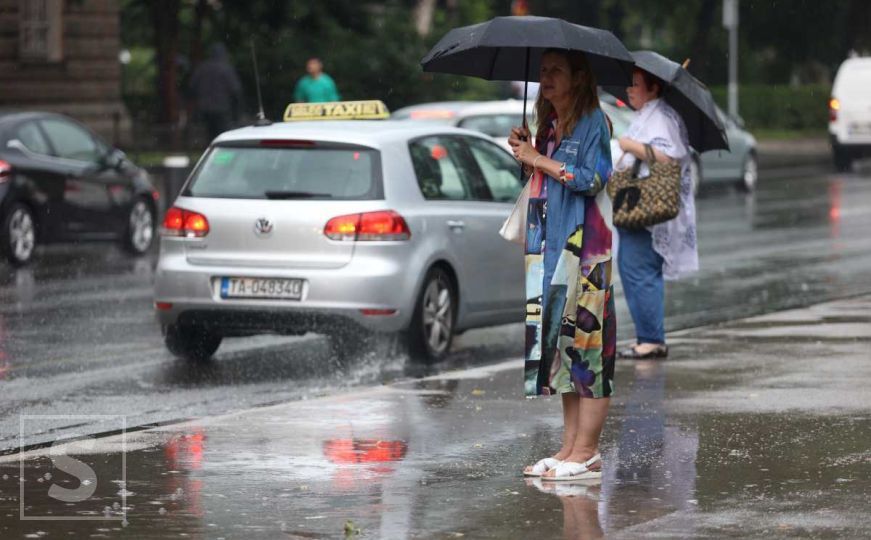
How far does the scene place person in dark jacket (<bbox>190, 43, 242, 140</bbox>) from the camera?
31.3 m

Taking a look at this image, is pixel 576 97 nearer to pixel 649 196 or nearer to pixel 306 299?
pixel 649 196

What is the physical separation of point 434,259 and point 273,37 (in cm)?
2993

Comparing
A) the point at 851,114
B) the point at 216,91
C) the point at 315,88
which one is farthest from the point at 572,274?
the point at 851,114

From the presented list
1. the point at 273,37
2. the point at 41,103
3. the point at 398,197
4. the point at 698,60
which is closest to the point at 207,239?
the point at 398,197

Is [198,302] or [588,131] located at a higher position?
[588,131]

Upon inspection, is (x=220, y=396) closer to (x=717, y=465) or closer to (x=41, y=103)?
(x=717, y=465)

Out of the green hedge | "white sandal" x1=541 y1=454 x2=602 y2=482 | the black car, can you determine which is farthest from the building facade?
"white sandal" x1=541 y1=454 x2=602 y2=482

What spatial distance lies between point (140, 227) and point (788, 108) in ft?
110

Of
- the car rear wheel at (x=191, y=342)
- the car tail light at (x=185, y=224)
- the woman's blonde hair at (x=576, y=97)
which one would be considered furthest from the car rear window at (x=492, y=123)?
the woman's blonde hair at (x=576, y=97)

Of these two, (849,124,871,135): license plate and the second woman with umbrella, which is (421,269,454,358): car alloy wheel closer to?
the second woman with umbrella

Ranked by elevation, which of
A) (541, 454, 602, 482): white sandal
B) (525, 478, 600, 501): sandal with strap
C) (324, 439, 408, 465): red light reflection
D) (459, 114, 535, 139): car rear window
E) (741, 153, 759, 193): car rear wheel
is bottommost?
(741, 153, 759, 193): car rear wheel

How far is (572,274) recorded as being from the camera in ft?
24.3

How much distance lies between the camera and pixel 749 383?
10.2m

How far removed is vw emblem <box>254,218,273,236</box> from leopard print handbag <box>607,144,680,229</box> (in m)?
2.06
